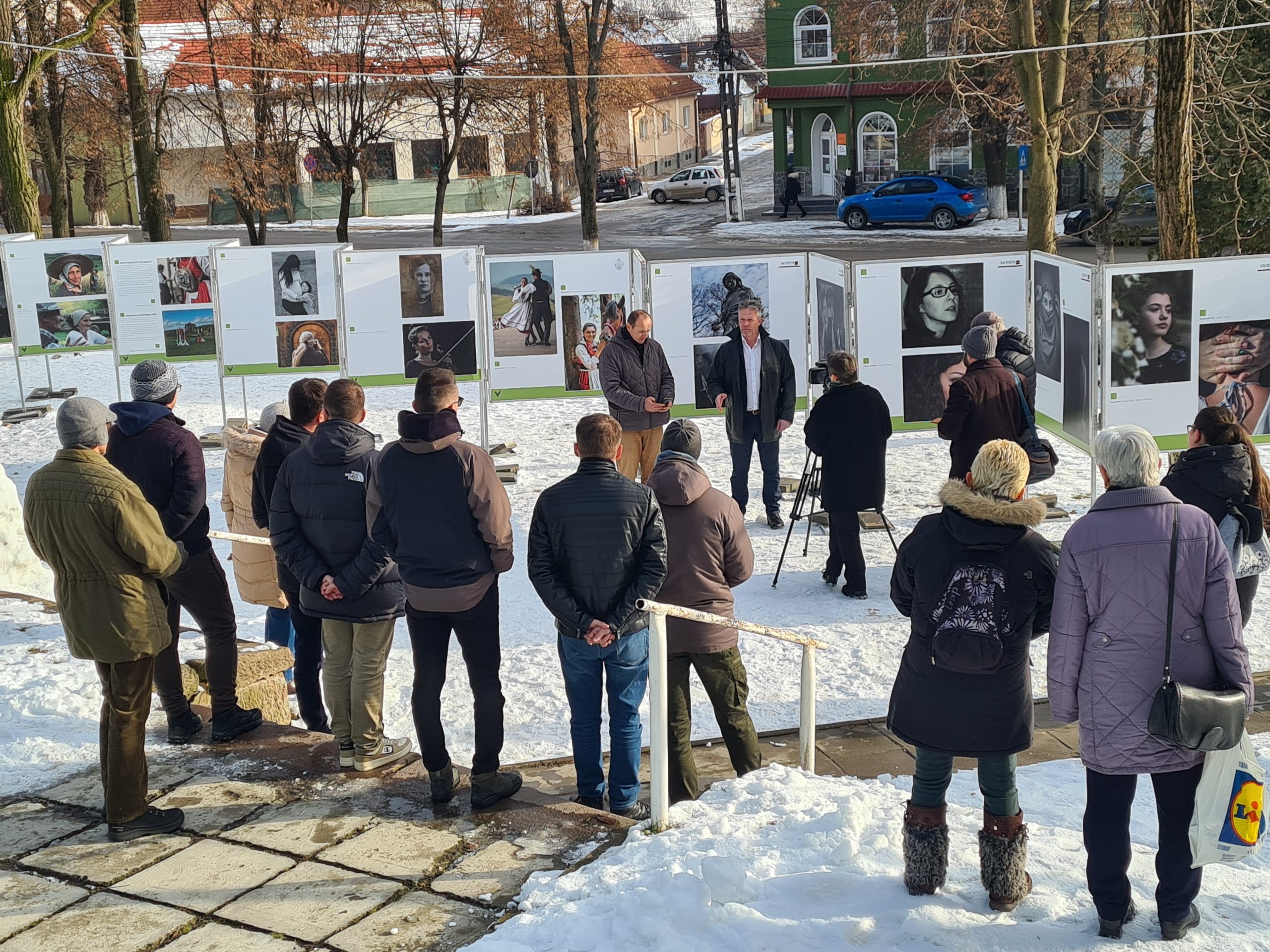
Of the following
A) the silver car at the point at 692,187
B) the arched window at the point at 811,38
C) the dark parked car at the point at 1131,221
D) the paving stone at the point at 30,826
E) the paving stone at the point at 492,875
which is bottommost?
the paving stone at the point at 492,875

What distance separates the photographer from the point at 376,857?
481 centimetres

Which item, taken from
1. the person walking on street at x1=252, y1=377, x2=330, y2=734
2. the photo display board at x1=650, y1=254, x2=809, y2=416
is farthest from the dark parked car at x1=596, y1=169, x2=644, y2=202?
the person walking on street at x1=252, y1=377, x2=330, y2=734

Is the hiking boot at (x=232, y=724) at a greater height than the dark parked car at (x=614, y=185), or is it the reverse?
the dark parked car at (x=614, y=185)

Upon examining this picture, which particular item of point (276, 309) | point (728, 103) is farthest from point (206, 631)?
point (728, 103)

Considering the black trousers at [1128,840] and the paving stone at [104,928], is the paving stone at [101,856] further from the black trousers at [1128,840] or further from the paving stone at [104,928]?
the black trousers at [1128,840]

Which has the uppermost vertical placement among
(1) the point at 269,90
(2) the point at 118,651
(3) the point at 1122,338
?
(1) the point at 269,90

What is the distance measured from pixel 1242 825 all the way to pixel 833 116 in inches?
1479

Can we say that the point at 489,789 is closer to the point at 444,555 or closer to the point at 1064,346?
the point at 444,555

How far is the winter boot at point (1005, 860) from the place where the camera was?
432 cm

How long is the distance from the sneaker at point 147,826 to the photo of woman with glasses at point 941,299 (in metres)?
7.17

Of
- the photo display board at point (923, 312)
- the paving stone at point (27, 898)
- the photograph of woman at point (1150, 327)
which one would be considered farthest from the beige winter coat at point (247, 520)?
the photograph of woman at point (1150, 327)

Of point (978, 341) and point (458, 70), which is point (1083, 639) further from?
point (458, 70)

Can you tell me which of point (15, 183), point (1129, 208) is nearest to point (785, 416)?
point (15, 183)

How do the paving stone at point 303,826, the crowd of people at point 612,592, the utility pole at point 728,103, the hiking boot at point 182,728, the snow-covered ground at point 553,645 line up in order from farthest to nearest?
the utility pole at point 728,103, the snow-covered ground at point 553,645, the hiking boot at point 182,728, the paving stone at point 303,826, the crowd of people at point 612,592
